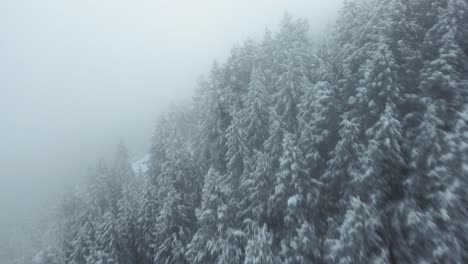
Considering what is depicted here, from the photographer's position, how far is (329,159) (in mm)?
18172

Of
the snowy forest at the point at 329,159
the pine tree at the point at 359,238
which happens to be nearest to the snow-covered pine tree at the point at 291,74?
the snowy forest at the point at 329,159

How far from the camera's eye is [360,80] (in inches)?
696

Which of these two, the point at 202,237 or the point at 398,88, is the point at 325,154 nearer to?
the point at 398,88

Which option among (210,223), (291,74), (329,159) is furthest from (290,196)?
(291,74)

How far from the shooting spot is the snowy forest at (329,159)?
1399 cm

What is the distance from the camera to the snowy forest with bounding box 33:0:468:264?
1399 centimetres

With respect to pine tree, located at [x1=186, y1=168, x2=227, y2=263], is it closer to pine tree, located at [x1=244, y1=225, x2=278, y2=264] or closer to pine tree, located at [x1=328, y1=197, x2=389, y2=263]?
pine tree, located at [x1=244, y1=225, x2=278, y2=264]

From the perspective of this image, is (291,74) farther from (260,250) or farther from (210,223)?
(260,250)

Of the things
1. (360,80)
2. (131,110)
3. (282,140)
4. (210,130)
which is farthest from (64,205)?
(131,110)

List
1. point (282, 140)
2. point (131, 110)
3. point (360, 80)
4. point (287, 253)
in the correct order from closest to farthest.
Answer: point (287, 253) → point (360, 80) → point (282, 140) → point (131, 110)

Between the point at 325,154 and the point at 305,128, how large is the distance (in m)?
2.18

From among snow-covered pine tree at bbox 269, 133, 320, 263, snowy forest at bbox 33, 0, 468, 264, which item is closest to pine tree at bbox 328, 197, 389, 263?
snowy forest at bbox 33, 0, 468, 264

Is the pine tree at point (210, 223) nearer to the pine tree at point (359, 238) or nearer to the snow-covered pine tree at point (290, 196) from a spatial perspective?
the snow-covered pine tree at point (290, 196)

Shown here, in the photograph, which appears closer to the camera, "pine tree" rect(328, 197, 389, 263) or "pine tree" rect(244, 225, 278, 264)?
"pine tree" rect(328, 197, 389, 263)
